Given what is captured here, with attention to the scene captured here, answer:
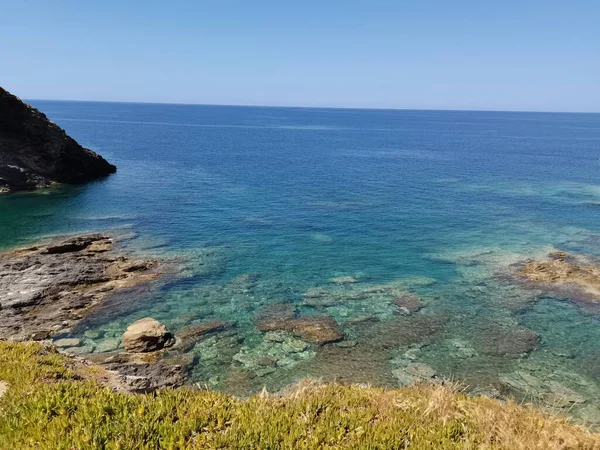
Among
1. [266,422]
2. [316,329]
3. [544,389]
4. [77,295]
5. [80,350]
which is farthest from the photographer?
[77,295]

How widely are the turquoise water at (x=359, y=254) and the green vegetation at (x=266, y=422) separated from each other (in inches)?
418

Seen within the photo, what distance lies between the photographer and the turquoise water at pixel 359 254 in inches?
1020

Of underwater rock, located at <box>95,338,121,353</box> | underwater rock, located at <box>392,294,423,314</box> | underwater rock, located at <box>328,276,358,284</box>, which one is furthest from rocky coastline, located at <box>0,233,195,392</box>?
Result: underwater rock, located at <box>392,294,423,314</box>

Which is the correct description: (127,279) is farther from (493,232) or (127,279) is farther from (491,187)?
(491,187)

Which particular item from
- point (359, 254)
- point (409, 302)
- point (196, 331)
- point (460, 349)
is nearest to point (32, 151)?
point (196, 331)

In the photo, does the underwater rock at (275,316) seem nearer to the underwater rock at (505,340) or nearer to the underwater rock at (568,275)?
the underwater rock at (505,340)

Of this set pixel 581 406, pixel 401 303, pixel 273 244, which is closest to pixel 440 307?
pixel 401 303

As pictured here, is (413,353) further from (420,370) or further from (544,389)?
(544,389)

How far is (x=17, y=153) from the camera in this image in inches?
2645

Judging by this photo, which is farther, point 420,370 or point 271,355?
point 271,355

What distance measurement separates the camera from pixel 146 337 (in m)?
26.4

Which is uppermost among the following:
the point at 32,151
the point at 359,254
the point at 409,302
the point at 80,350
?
the point at 32,151

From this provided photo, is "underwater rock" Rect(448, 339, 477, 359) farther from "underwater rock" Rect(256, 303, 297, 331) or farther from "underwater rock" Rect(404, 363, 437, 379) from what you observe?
"underwater rock" Rect(256, 303, 297, 331)

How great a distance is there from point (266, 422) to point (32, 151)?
74.3 meters
